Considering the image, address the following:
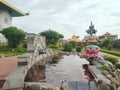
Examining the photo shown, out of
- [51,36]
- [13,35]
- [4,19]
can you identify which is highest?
[4,19]

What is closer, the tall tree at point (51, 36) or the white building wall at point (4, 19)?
the white building wall at point (4, 19)

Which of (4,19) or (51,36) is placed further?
(51,36)

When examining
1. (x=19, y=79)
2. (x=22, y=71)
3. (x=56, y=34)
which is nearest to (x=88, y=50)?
(x=22, y=71)

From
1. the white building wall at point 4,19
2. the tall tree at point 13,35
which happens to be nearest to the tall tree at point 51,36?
the white building wall at point 4,19

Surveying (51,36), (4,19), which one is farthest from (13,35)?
(51,36)

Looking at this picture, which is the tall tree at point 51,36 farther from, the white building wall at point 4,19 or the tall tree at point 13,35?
the tall tree at point 13,35

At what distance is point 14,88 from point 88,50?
8932 mm

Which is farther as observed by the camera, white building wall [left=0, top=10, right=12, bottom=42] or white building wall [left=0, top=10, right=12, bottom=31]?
white building wall [left=0, top=10, right=12, bottom=31]

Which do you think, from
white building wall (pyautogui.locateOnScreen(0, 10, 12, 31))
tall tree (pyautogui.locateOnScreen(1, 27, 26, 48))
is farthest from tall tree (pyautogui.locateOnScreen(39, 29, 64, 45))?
tall tree (pyautogui.locateOnScreen(1, 27, 26, 48))

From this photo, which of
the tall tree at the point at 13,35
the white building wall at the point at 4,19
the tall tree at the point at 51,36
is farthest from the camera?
the tall tree at the point at 51,36

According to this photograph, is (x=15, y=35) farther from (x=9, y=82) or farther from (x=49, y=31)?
(x=9, y=82)

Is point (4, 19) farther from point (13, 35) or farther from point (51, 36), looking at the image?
point (13, 35)

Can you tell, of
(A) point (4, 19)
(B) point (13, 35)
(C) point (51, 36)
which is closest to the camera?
(B) point (13, 35)

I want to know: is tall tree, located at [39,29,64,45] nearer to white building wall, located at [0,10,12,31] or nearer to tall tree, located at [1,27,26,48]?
white building wall, located at [0,10,12,31]
